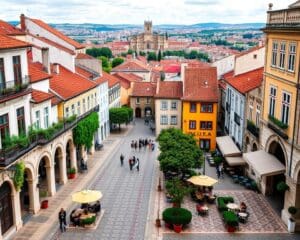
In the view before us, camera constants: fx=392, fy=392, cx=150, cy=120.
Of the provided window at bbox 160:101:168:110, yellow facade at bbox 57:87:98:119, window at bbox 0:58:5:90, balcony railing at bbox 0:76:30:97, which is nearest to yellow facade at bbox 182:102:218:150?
window at bbox 160:101:168:110

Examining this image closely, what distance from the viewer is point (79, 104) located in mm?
44375

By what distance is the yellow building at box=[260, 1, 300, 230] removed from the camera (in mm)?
29156

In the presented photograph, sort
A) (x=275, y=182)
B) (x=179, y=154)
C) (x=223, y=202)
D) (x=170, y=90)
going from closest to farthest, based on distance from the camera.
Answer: (x=223, y=202), (x=179, y=154), (x=275, y=182), (x=170, y=90)

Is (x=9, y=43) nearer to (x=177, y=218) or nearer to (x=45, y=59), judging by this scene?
(x=45, y=59)

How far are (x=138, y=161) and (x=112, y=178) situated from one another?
5584 mm

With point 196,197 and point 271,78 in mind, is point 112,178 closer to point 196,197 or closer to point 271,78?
point 196,197

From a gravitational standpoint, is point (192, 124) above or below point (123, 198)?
above

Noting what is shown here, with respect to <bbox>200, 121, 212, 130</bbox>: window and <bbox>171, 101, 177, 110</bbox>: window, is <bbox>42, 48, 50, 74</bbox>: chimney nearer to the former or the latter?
<bbox>171, 101, 177, 110</bbox>: window

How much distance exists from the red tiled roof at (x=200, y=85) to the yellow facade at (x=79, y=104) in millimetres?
12739

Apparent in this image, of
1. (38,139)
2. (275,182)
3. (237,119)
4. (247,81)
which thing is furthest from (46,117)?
(247,81)

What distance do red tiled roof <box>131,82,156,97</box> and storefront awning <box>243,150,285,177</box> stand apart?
143 feet

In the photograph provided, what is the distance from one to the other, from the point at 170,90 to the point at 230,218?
32.1m

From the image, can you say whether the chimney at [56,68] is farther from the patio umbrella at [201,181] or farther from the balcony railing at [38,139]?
the patio umbrella at [201,181]

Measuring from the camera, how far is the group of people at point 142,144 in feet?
180
